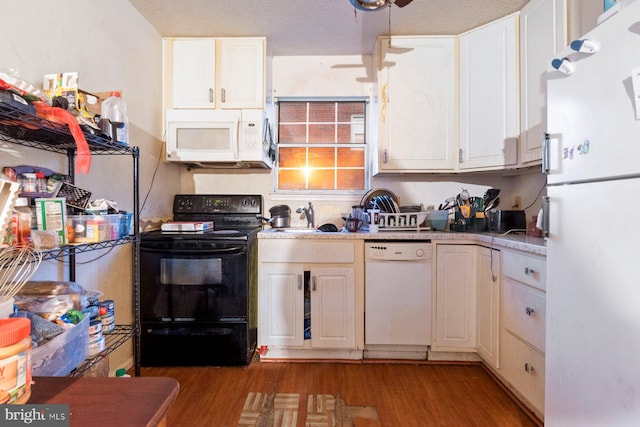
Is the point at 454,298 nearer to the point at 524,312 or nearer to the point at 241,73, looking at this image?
the point at 524,312

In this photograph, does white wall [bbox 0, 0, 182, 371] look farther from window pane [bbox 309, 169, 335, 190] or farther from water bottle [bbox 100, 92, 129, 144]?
window pane [bbox 309, 169, 335, 190]

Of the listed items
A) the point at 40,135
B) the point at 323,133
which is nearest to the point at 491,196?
the point at 323,133

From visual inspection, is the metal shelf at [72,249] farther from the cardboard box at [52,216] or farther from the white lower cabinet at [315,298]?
the white lower cabinet at [315,298]

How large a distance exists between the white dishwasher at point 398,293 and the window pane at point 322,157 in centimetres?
102

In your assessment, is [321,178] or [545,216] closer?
[545,216]

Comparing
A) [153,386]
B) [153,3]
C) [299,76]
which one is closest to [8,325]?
[153,386]

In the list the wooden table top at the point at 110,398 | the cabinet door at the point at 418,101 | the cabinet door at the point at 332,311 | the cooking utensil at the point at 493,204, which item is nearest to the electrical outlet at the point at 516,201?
the cooking utensil at the point at 493,204

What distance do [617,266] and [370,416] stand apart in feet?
4.27

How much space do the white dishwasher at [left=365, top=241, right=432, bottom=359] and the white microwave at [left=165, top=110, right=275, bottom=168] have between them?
1172 mm

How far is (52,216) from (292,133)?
2.09 metres

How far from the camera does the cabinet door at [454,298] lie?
2.10 m

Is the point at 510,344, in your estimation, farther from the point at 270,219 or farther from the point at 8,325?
the point at 8,325

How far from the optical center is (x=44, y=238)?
3.20 feet

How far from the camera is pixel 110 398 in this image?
55 cm
